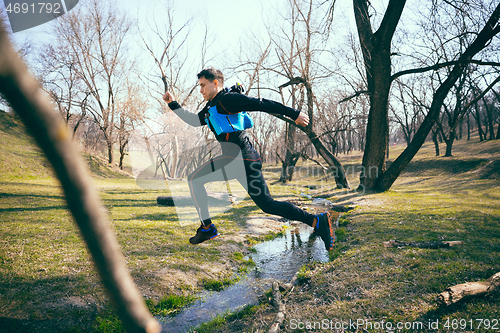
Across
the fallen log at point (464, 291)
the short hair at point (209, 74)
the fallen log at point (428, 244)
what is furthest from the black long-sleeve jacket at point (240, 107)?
the fallen log at point (428, 244)

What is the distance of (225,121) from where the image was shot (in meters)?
3.64

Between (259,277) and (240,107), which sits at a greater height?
(240,107)

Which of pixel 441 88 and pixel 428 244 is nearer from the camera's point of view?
pixel 428 244

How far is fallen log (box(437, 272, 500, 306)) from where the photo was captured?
331 centimetres

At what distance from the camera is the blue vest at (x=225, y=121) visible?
3641 millimetres

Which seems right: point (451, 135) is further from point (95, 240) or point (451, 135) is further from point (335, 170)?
point (95, 240)

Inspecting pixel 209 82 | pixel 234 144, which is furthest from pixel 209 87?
pixel 234 144

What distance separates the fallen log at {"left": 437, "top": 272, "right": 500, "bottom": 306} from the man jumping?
145 cm

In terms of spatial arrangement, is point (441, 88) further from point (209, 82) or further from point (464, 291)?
point (209, 82)

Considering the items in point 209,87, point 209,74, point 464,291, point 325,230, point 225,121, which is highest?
point 209,74

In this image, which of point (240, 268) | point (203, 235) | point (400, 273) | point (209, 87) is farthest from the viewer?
point (240, 268)

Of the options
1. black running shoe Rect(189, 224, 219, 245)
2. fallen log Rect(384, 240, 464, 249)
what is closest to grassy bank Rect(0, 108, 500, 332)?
fallen log Rect(384, 240, 464, 249)

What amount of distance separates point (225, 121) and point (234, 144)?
1.10 feet

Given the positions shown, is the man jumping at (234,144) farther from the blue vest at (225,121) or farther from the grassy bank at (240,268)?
the grassy bank at (240,268)
